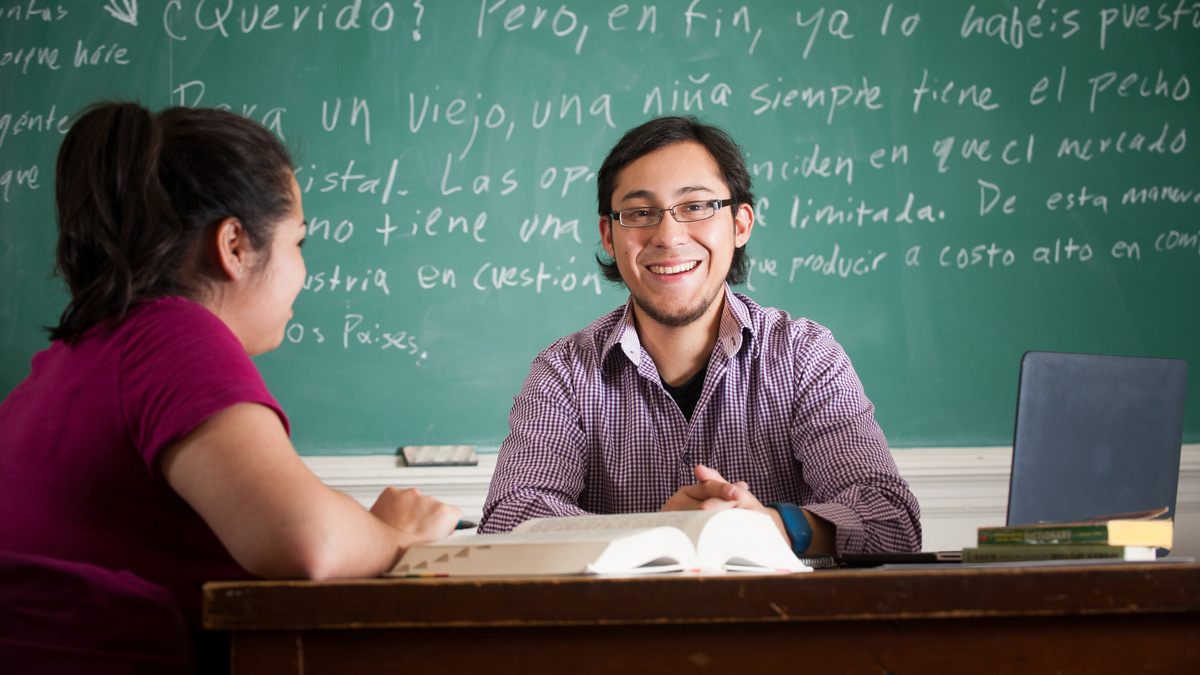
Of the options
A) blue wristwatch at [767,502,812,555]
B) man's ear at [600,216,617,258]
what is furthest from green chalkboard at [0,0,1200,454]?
blue wristwatch at [767,502,812,555]

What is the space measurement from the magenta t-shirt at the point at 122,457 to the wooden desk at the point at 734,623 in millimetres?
222

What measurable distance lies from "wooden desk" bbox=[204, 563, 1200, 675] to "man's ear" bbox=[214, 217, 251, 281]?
1.38 ft

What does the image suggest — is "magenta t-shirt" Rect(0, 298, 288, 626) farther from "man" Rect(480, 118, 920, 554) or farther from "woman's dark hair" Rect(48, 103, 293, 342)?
"man" Rect(480, 118, 920, 554)

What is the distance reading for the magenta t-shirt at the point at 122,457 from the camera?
29.3 inches

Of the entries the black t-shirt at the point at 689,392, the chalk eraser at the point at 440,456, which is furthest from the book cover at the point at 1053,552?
the chalk eraser at the point at 440,456

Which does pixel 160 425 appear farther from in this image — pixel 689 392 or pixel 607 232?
pixel 607 232

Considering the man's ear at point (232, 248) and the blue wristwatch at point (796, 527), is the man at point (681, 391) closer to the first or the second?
the blue wristwatch at point (796, 527)

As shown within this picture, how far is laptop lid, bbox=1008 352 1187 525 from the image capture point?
56.6 inches

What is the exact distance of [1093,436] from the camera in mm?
1458

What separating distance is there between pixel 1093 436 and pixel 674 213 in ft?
2.72

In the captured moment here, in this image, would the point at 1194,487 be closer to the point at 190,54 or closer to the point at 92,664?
the point at 92,664

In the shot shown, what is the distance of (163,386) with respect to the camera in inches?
28.9

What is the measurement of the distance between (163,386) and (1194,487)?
273cm

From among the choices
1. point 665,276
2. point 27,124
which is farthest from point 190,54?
point 665,276
